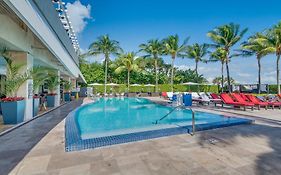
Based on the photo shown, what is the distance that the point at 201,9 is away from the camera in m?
20.1

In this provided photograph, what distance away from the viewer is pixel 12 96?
6879mm

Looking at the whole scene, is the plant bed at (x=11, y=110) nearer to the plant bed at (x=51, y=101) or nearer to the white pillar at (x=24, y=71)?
the white pillar at (x=24, y=71)

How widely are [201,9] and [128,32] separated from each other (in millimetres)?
10755

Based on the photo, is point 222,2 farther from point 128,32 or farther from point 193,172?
point 193,172

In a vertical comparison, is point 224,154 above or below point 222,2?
below

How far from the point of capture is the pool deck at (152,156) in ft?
10.4

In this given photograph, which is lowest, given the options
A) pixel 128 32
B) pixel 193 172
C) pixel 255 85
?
pixel 193 172

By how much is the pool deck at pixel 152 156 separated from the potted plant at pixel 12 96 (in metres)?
1.43

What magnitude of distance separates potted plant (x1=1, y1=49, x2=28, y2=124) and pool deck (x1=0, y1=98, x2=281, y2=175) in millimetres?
1434

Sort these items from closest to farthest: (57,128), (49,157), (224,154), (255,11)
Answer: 1. (49,157)
2. (224,154)
3. (57,128)
4. (255,11)

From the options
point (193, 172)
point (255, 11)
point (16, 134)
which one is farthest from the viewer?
point (255, 11)

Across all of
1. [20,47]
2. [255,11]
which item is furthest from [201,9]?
→ [20,47]

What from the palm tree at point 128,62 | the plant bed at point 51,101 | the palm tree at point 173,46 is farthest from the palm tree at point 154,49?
the plant bed at point 51,101

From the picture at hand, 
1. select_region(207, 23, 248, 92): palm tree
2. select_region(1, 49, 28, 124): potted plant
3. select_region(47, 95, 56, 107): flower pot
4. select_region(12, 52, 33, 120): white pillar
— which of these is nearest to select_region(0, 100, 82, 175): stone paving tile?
select_region(1, 49, 28, 124): potted plant
